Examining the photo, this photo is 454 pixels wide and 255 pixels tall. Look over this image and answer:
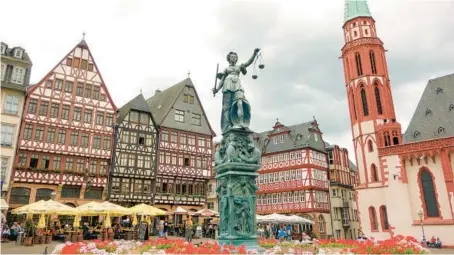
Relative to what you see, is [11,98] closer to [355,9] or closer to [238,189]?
[238,189]

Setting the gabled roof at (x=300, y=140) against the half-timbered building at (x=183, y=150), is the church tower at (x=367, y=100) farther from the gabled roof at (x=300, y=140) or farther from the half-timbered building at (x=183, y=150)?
the half-timbered building at (x=183, y=150)

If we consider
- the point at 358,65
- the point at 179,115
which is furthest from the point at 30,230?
the point at 358,65

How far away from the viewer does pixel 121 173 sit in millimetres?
34656

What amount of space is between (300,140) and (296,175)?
5068mm

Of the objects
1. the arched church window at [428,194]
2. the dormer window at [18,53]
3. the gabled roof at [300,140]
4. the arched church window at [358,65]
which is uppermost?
the arched church window at [358,65]

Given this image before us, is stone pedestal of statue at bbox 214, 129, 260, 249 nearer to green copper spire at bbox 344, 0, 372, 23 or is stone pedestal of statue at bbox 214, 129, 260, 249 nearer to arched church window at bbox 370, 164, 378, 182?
arched church window at bbox 370, 164, 378, 182

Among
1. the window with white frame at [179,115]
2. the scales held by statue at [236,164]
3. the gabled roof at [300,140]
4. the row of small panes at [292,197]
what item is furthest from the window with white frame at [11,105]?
the row of small panes at [292,197]

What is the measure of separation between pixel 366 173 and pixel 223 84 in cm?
3015

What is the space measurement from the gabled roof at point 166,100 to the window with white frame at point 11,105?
13.5 meters

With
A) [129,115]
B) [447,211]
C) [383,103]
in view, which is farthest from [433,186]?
[129,115]

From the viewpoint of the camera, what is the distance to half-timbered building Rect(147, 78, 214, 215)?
37.8 metres

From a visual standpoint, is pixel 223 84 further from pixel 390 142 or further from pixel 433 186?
pixel 390 142

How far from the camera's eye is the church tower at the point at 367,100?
36.9 metres

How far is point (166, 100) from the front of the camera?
142 feet
